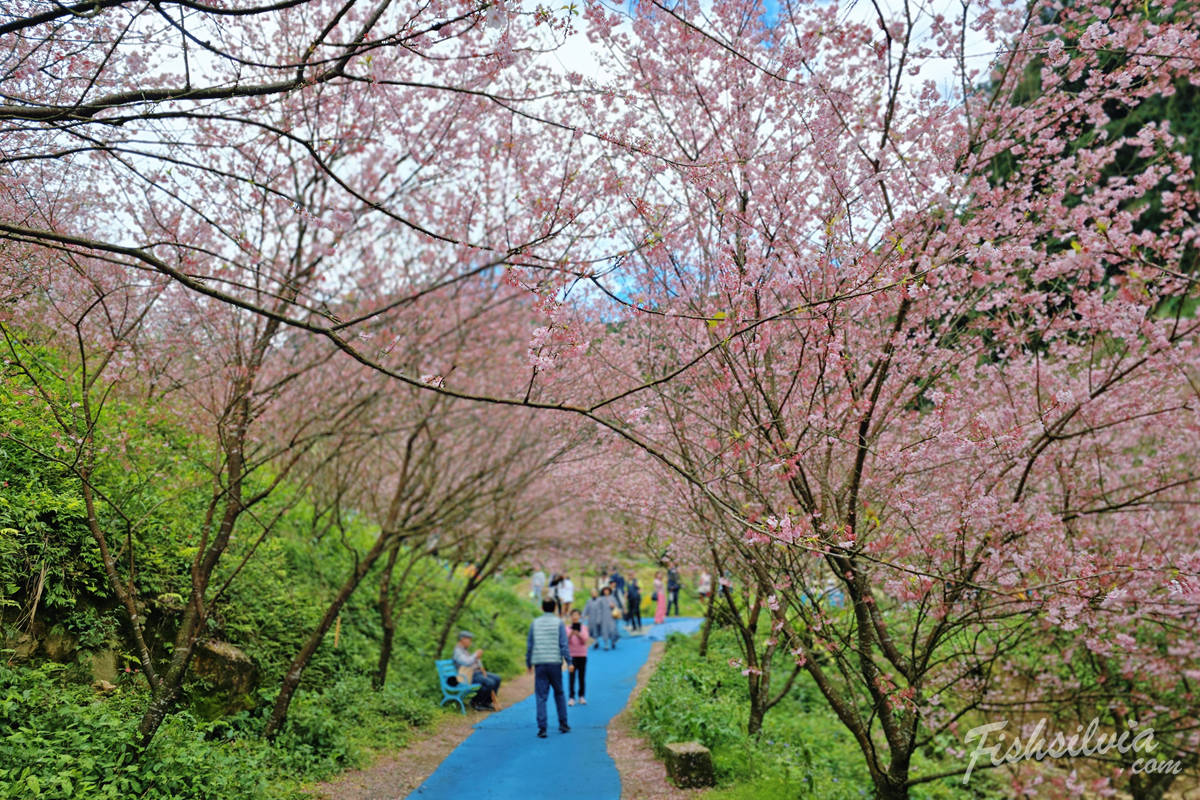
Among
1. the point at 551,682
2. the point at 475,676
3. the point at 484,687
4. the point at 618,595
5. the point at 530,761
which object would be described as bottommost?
the point at 530,761

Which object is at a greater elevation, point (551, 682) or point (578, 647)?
point (578, 647)

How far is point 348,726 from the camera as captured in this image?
815 cm

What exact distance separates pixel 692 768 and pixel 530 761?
196cm

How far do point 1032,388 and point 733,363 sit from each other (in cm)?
367

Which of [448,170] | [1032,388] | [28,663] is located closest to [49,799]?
[28,663]

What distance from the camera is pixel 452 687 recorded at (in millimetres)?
10766

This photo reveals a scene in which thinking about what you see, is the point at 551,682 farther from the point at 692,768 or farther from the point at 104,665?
the point at 104,665

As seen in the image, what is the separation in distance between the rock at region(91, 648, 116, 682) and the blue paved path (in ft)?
9.07

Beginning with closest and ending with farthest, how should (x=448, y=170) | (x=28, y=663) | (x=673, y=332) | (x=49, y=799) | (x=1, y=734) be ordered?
(x=49, y=799) → (x=1, y=734) → (x=28, y=663) → (x=673, y=332) → (x=448, y=170)

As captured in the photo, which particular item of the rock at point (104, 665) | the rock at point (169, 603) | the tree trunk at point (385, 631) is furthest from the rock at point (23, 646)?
the tree trunk at point (385, 631)

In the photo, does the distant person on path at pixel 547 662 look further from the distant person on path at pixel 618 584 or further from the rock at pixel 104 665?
the distant person on path at pixel 618 584

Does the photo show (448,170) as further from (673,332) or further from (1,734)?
(1,734)

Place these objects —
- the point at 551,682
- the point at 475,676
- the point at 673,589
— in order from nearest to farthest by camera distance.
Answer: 1. the point at 551,682
2. the point at 475,676
3. the point at 673,589

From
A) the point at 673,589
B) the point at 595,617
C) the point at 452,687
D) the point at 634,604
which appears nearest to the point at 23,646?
the point at 452,687
